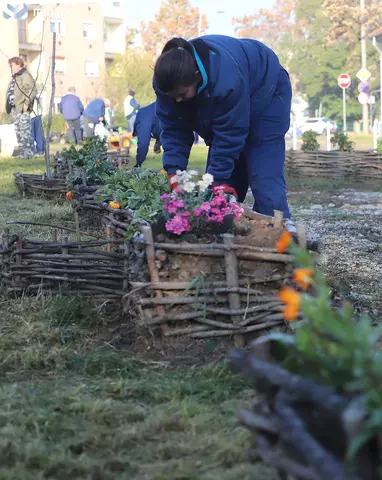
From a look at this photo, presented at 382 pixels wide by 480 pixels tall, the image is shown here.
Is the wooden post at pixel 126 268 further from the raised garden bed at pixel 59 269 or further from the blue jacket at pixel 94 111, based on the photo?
the blue jacket at pixel 94 111

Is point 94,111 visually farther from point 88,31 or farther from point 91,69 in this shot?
point 88,31

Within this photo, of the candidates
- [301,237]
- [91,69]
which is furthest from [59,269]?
[91,69]

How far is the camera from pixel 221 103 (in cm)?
477

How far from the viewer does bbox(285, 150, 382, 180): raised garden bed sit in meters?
13.9

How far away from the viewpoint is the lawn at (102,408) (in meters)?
2.59

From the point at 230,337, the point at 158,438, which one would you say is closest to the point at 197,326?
the point at 230,337

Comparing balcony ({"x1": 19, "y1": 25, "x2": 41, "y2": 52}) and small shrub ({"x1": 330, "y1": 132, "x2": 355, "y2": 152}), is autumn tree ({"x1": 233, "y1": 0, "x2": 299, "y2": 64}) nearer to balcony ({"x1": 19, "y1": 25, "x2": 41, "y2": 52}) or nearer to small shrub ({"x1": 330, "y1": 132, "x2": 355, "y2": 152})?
balcony ({"x1": 19, "y1": 25, "x2": 41, "y2": 52})

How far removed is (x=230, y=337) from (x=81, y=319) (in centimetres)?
89

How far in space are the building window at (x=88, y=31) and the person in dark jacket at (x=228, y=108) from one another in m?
50.0

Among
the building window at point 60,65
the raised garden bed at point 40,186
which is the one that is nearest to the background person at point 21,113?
the raised garden bed at point 40,186

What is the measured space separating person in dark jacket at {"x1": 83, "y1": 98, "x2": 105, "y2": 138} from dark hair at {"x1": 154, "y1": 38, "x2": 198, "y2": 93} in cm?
2137

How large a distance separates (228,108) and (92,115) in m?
21.4

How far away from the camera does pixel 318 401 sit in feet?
6.29

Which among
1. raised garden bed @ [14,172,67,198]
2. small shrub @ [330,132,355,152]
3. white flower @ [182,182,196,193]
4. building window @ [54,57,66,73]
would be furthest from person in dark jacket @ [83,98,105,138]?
building window @ [54,57,66,73]
